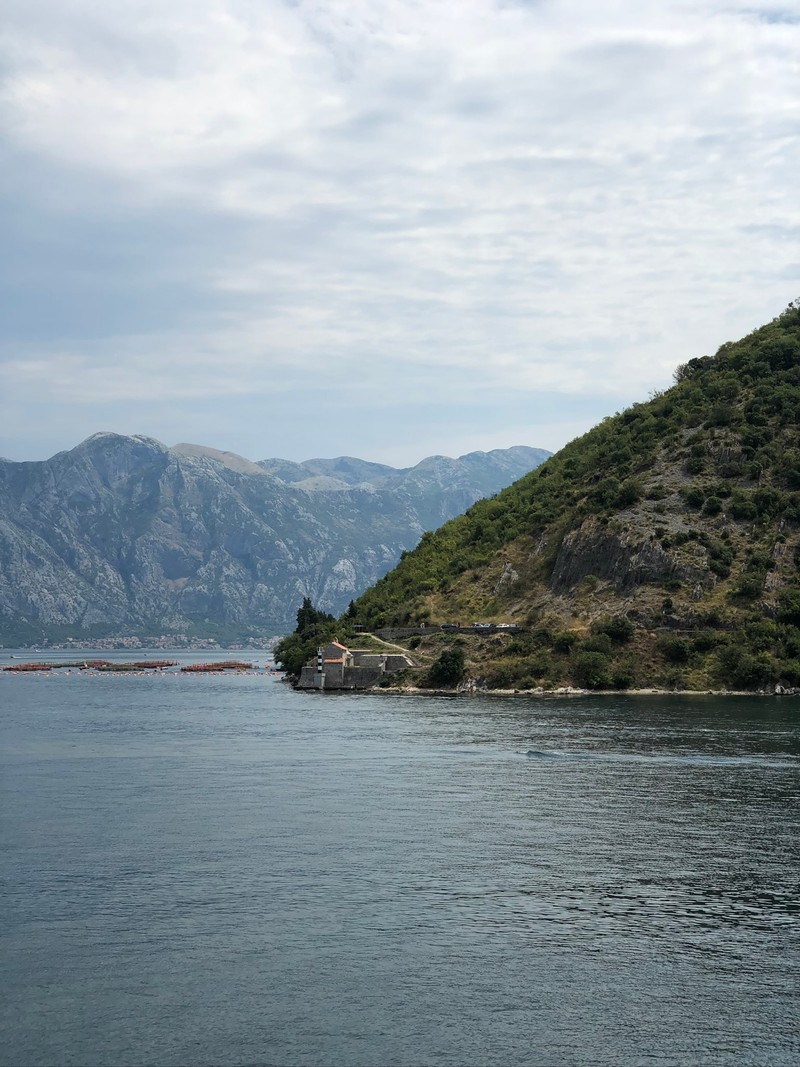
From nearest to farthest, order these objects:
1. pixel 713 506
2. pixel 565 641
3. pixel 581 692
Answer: pixel 581 692 < pixel 565 641 < pixel 713 506

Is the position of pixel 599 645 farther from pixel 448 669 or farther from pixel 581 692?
pixel 448 669

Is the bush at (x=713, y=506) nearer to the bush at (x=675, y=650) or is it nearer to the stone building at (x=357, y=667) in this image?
the bush at (x=675, y=650)

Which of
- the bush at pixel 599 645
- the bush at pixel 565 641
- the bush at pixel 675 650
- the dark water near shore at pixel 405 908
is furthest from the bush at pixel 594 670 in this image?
the dark water near shore at pixel 405 908

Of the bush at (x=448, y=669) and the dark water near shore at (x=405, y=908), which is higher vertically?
the bush at (x=448, y=669)

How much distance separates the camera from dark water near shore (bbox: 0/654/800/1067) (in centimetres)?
3866

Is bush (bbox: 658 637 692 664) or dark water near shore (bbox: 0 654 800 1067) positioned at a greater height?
bush (bbox: 658 637 692 664)

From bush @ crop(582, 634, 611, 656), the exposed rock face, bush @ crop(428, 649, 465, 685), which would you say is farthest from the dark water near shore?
the exposed rock face

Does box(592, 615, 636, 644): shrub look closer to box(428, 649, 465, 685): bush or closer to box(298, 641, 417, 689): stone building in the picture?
box(428, 649, 465, 685): bush

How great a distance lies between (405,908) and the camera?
2048 inches

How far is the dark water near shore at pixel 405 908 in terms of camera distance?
3866 cm

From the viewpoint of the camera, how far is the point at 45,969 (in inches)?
1731

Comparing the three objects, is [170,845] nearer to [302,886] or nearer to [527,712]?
[302,886]

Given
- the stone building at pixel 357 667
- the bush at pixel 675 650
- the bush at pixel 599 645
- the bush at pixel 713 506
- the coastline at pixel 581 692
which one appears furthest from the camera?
the bush at pixel 713 506

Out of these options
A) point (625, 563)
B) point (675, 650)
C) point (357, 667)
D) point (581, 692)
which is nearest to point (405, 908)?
point (581, 692)
